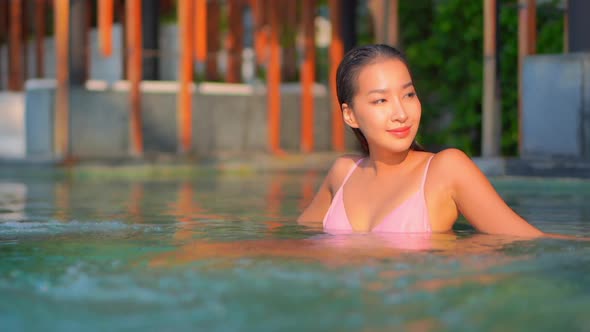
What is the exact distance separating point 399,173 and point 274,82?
11.4 metres

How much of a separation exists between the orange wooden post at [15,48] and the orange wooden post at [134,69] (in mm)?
7155

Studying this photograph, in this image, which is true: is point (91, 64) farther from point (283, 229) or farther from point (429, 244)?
point (429, 244)

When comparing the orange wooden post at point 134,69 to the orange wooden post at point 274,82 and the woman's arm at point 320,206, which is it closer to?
the orange wooden post at point 274,82

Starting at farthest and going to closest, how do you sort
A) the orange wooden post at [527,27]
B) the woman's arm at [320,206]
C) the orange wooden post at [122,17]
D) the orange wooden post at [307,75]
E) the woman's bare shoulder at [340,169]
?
the orange wooden post at [122,17] < the orange wooden post at [307,75] < the orange wooden post at [527,27] < the woman's arm at [320,206] < the woman's bare shoulder at [340,169]

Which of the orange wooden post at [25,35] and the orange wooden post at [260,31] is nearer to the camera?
the orange wooden post at [260,31]

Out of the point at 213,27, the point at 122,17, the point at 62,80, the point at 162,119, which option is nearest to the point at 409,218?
the point at 62,80

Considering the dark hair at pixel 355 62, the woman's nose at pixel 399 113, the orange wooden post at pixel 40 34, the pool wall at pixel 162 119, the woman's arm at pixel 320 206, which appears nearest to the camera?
the woman's nose at pixel 399 113

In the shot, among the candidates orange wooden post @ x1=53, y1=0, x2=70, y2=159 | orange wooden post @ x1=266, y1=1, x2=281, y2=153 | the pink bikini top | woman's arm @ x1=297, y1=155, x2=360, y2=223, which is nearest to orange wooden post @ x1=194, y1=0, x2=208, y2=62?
orange wooden post @ x1=266, y1=1, x2=281, y2=153

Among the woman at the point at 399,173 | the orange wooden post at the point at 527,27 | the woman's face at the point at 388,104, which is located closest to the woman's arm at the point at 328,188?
the woman at the point at 399,173

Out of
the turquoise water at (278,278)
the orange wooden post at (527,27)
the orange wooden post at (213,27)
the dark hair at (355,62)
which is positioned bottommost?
the turquoise water at (278,278)

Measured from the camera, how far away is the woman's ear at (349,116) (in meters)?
4.48

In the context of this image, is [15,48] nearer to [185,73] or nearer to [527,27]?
[185,73]

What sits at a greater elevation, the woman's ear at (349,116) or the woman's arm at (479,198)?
the woman's ear at (349,116)

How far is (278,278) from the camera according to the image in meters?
3.37
